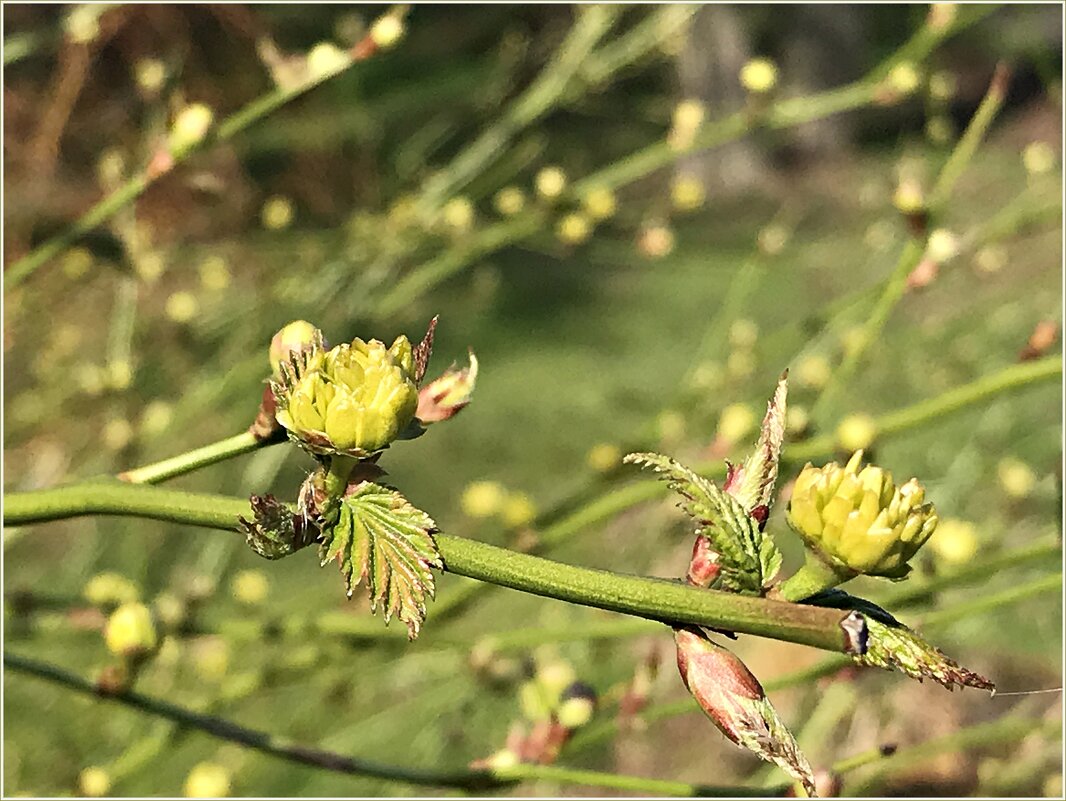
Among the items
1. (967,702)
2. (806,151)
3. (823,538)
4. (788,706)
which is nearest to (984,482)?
(967,702)

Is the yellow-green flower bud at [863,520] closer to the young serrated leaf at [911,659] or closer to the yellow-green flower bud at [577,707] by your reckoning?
the young serrated leaf at [911,659]

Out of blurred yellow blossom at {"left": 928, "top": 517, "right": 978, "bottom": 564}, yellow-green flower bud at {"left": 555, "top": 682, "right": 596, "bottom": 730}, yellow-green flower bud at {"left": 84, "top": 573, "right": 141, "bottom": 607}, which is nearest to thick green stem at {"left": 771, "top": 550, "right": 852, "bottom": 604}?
yellow-green flower bud at {"left": 555, "top": 682, "right": 596, "bottom": 730}

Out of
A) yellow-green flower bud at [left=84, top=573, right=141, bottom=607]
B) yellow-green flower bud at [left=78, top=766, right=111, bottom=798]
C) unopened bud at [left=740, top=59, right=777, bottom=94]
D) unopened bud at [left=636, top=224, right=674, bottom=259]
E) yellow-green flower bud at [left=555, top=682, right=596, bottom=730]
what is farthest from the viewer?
unopened bud at [left=636, top=224, right=674, bottom=259]

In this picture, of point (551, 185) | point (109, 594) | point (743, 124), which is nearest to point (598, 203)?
point (551, 185)

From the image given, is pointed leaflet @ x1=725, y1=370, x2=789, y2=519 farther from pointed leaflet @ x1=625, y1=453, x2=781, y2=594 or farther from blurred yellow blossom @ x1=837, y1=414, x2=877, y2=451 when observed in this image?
blurred yellow blossom @ x1=837, y1=414, x2=877, y2=451

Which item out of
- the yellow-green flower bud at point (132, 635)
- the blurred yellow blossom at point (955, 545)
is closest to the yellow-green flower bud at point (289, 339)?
the yellow-green flower bud at point (132, 635)

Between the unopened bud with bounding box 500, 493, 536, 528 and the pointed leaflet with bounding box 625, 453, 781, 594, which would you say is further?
the unopened bud with bounding box 500, 493, 536, 528
